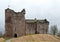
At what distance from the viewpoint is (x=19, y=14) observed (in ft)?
321

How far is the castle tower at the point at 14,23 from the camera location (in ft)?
316

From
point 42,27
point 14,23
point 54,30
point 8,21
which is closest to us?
point 14,23

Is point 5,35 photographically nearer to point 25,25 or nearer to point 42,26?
point 25,25

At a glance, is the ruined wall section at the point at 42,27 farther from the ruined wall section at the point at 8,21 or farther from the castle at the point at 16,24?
the ruined wall section at the point at 8,21

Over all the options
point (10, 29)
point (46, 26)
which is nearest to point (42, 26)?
point (46, 26)

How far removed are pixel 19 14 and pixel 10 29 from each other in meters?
8.33

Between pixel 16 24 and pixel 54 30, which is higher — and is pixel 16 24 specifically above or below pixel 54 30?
above

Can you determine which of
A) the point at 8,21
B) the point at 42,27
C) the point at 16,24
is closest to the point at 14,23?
A: the point at 16,24

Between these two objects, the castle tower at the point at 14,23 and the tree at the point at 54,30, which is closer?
the castle tower at the point at 14,23

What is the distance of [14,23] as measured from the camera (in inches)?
3812

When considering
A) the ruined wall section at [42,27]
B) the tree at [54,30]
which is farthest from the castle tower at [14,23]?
the tree at [54,30]

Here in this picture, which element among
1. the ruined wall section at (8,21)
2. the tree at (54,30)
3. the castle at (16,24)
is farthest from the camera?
the tree at (54,30)

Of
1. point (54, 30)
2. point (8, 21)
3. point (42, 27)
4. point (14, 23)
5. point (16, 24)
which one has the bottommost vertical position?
point (54, 30)

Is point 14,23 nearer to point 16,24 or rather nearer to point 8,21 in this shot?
point 16,24
